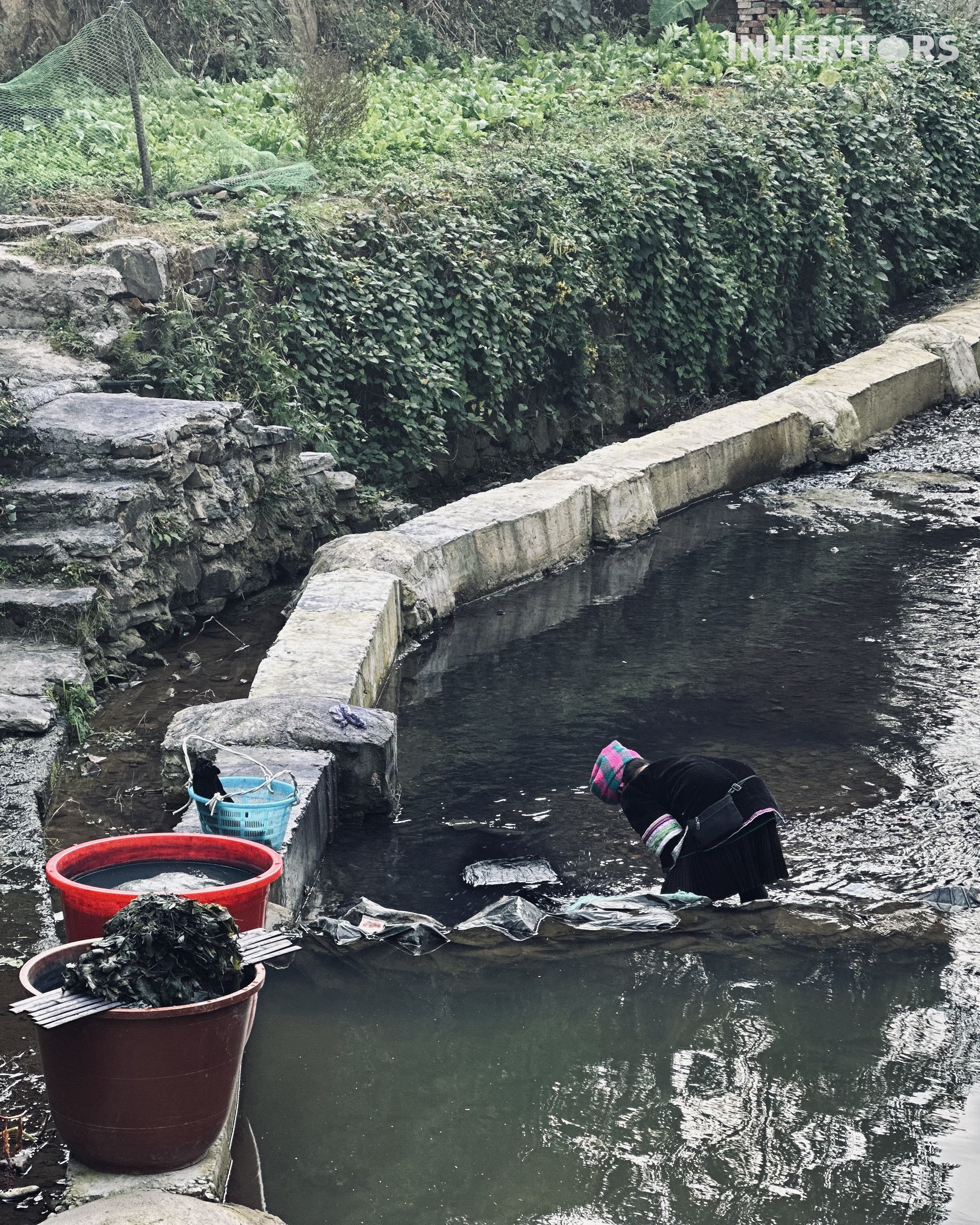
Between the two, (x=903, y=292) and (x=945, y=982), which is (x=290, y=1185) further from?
(x=903, y=292)

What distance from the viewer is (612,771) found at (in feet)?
15.4

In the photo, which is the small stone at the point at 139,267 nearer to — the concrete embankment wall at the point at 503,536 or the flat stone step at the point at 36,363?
the flat stone step at the point at 36,363

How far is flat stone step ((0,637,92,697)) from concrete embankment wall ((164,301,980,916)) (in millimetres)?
706

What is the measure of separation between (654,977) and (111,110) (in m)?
9.56

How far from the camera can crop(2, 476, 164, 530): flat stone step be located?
22.0ft

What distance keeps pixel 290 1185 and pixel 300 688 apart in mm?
2711

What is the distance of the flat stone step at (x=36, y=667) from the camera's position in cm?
582

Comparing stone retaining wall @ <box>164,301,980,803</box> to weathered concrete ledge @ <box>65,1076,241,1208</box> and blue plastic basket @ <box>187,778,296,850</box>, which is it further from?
weathered concrete ledge @ <box>65,1076,241,1208</box>

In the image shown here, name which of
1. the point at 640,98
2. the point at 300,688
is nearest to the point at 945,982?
the point at 300,688

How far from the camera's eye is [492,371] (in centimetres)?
991

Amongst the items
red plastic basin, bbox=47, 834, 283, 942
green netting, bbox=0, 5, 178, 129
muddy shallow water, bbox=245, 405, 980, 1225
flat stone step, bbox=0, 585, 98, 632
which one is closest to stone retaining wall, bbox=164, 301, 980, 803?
muddy shallow water, bbox=245, 405, 980, 1225

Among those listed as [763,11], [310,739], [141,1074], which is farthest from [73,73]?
[141,1074]

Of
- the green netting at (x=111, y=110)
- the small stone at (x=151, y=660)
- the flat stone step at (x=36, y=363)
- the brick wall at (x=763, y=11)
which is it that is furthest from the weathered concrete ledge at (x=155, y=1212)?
the brick wall at (x=763, y=11)

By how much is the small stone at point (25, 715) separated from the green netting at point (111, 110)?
5.36 m
